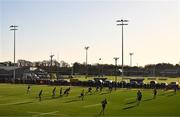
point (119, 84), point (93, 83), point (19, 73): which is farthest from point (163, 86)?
point (19, 73)

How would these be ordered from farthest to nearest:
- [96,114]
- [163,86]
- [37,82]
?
[37,82] < [163,86] < [96,114]

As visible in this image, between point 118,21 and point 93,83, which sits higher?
point 118,21

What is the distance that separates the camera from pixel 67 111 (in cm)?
3772

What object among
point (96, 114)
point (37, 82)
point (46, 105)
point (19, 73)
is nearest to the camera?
point (96, 114)

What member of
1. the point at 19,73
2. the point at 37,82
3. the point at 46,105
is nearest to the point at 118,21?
the point at 37,82

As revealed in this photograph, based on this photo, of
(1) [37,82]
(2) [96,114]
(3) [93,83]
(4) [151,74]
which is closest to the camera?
(2) [96,114]

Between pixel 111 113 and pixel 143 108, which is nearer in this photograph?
pixel 111 113

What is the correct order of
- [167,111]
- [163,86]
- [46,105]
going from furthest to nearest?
[163,86], [46,105], [167,111]

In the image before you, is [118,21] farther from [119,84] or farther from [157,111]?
[157,111]

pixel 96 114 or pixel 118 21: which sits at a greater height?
pixel 118 21

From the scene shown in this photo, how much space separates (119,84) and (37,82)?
22665mm

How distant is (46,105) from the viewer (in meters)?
42.8

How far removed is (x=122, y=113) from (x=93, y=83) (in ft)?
149

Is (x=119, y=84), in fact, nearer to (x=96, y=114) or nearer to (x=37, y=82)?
(x=37, y=82)
